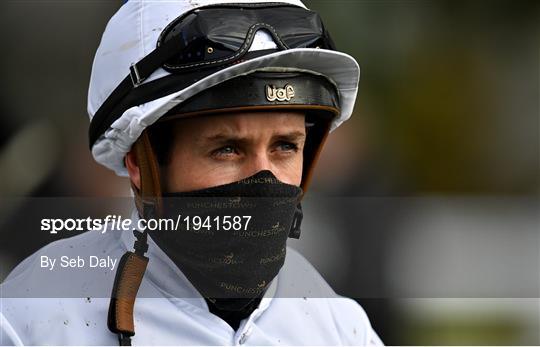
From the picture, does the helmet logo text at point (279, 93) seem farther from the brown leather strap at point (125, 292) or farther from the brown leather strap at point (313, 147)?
the brown leather strap at point (125, 292)

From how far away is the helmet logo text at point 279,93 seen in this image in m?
2.44

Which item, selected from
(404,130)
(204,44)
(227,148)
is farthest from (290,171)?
(404,130)

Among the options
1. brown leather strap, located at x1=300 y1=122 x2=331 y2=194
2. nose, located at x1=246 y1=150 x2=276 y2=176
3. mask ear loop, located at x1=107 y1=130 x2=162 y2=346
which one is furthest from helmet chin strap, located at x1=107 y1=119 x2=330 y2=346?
brown leather strap, located at x1=300 y1=122 x2=331 y2=194

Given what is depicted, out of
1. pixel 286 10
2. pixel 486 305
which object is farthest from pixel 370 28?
pixel 286 10

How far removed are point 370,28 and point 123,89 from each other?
319 centimetres

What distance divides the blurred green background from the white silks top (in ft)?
4.53

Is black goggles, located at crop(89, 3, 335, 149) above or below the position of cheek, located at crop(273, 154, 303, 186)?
above

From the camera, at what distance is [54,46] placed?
482cm

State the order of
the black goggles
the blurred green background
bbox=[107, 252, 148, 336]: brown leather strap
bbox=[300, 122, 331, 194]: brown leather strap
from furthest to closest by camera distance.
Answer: the blurred green background
bbox=[300, 122, 331, 194]: brown leather strap
the black goggles
bbox=[107, 252, 148, 336]: brown leather strap

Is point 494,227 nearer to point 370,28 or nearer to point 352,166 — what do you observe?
point 352,166

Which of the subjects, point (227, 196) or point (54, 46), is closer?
point (227, 196)

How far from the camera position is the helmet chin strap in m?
2.32

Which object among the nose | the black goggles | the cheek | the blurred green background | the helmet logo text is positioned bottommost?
the blurred green background

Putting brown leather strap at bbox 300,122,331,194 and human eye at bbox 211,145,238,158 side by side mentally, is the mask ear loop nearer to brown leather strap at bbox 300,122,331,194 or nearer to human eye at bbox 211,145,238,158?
human eye at bbox 211,145,238,158
